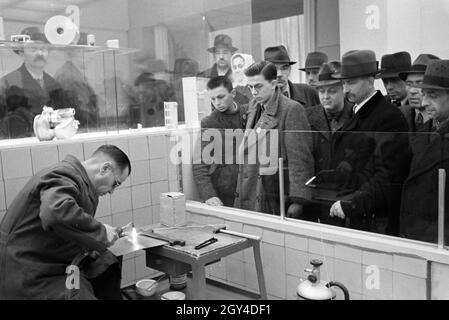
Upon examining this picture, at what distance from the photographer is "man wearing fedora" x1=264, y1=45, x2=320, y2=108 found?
317cm

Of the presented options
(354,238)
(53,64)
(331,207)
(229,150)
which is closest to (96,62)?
(53,64)

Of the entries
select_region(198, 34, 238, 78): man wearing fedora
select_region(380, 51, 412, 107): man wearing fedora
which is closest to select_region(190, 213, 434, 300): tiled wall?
select_region(380, 51, 412, 107): man wearing fedora

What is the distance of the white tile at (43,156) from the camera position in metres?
2.42

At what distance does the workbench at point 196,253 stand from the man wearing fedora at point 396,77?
140 centimetres

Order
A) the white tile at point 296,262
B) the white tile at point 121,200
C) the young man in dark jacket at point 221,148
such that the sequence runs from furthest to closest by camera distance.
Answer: the white tile at point 121,200 → the young man in dark jacket at point 221,148 → the white tile at point 296,262

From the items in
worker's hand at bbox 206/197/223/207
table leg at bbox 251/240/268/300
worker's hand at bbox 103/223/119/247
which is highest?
worker's hand at bbox 103/223/119/247

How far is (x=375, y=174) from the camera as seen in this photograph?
82.4 inches

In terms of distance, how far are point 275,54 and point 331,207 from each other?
1517 mm

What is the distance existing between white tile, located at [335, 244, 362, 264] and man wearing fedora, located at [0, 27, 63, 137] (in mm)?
1868

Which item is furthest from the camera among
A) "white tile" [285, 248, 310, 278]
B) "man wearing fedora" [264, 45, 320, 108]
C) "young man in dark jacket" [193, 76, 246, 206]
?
"man wearing fedora" [264, 45, 320, 108]

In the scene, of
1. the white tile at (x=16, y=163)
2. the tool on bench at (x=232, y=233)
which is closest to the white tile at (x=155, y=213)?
the tool on bench at (x=232, y=233)

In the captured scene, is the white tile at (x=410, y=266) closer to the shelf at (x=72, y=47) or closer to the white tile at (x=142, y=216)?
the white tile at (x=142, y=216)

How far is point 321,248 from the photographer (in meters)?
2.26

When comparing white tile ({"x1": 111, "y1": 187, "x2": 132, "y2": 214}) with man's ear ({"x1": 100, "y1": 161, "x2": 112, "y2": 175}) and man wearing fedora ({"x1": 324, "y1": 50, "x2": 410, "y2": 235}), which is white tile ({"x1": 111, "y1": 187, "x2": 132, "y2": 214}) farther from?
man wearing fedora ({"x1": 324, "y1": 50, "x2": 410, "y2": 235})
